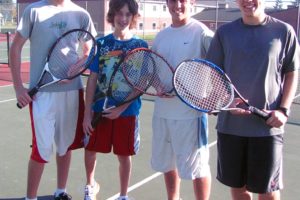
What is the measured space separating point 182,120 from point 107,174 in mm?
1495

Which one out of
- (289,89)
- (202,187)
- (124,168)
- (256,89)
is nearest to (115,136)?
(124,168)

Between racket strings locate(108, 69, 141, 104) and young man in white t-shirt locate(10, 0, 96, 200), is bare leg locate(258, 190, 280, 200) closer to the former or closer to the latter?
racket strings locate(108, 69, 141, 104)

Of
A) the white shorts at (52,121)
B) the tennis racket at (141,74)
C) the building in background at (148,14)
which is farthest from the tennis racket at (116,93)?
the building in background at (148,14)

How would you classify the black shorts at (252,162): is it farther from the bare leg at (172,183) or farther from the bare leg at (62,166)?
the bare leg at (62,166)

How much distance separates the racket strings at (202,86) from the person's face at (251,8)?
0.38 meters

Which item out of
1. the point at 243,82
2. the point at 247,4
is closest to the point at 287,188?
the point at 243,82

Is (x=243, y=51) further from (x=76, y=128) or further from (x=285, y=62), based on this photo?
(x=76, y=128)

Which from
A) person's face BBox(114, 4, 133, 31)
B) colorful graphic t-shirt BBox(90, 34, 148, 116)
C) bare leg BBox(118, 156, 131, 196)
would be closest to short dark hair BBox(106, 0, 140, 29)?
person's face BBox(114, 4, 133, 31)

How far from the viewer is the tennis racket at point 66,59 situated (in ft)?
10.5

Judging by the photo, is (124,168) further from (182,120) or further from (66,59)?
(66,59)

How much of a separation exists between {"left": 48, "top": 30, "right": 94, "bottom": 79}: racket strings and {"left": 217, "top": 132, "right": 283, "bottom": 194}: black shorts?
1221 millimetres

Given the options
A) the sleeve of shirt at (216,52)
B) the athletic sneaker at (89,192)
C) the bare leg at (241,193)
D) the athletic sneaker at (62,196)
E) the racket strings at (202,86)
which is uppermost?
the sleeve of shirt at (216,52)

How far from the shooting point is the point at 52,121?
3252mm

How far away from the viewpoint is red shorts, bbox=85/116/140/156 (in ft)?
10.9
